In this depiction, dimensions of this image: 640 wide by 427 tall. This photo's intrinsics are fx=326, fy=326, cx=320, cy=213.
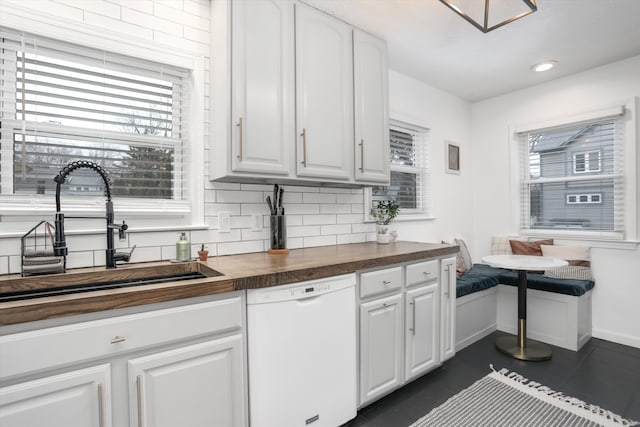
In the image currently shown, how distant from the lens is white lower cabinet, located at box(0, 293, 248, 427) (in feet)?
3.44

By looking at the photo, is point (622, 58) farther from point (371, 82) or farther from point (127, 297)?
point (127, 297)

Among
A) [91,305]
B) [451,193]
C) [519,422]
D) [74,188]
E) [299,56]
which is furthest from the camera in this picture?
[451,193]

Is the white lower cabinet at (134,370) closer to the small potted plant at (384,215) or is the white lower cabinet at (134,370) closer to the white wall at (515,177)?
the small potted plant at (384,215)

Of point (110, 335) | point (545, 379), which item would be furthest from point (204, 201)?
point (545, 379)

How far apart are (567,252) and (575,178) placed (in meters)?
0.78

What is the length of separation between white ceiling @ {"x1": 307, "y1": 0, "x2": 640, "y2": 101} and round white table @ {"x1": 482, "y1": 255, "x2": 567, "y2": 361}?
181cm

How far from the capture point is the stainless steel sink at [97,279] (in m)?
1.41

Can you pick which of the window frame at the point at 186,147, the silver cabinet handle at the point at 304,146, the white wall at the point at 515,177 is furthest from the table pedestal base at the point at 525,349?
the window frame at the point at 186,147

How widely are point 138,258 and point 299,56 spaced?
61.0 inches

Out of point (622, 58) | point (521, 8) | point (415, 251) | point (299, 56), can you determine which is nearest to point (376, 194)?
point (415, 251)

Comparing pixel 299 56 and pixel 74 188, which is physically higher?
pixel 299 56

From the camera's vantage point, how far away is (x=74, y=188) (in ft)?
5.68

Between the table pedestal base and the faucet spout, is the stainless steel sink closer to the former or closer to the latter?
the faucet spout

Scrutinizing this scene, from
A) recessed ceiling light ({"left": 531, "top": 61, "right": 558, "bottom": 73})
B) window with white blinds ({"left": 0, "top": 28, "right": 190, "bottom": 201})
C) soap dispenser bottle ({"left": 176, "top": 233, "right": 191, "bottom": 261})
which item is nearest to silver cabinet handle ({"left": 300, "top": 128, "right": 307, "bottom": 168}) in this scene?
window with white blinds ({"left": 0, "top": 28, "right": 190, "bottom": 201})
